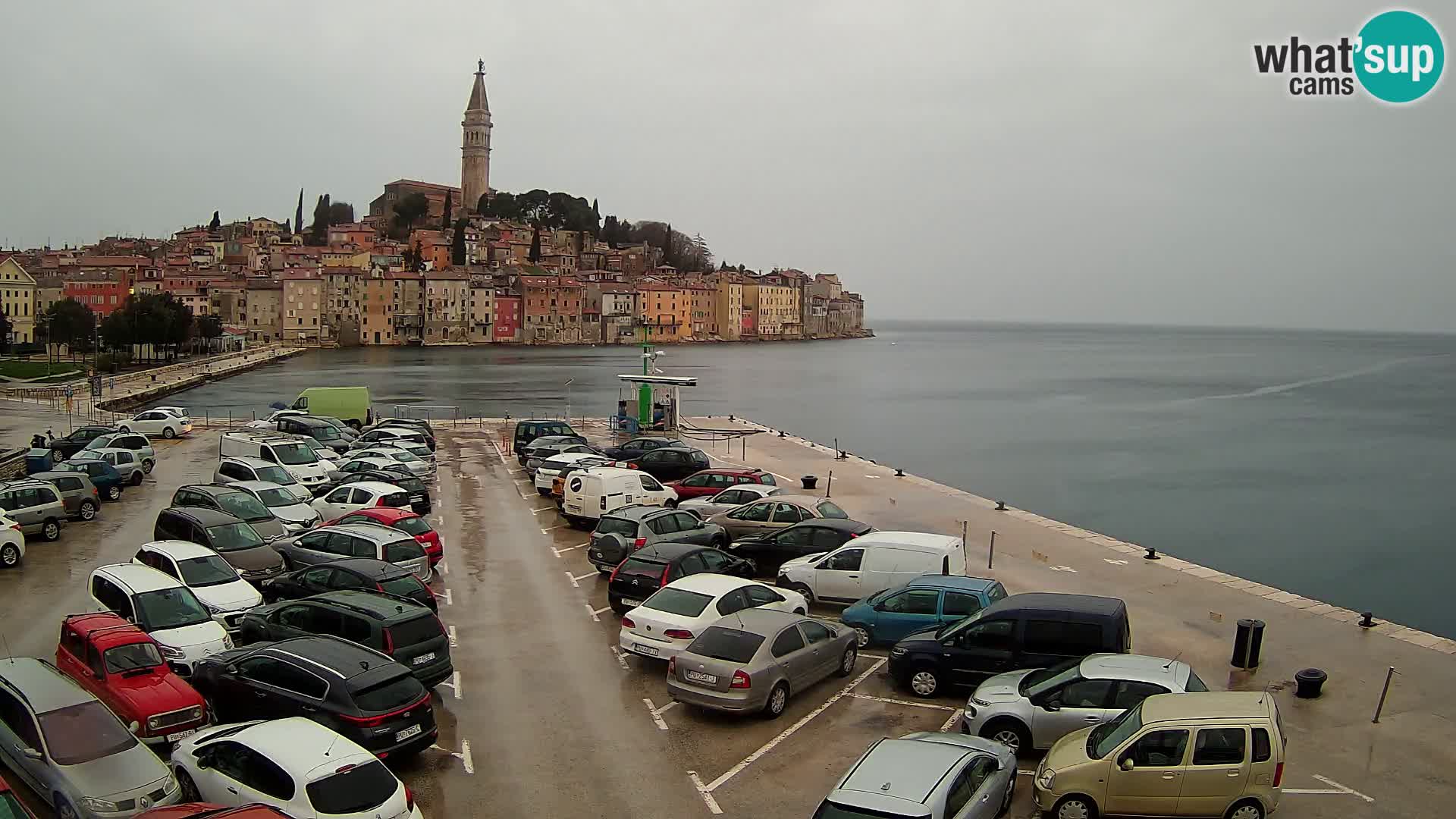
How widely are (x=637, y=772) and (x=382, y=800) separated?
2456 mm

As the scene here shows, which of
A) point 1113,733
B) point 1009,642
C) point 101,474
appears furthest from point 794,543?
point 101,474

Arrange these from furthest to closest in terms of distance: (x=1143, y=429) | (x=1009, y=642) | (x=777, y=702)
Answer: (x=1143, y=429), (x=1009, y=642), (x=777, y=702)

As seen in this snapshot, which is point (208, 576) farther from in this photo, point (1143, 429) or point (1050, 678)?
point (1143, 429)

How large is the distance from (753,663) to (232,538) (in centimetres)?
884

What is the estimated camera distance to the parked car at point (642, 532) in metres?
15.4

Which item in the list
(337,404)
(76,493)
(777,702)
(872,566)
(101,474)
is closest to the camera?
(777,702)

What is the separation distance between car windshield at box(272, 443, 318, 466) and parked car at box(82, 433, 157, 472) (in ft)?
12.8

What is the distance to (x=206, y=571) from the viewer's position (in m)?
12.8

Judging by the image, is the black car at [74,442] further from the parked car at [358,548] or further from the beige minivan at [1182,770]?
the beige minivan at [1182,770]

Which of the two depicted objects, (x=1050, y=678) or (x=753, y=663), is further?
(x=753, y=663)

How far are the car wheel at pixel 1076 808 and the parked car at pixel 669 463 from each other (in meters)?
17.2

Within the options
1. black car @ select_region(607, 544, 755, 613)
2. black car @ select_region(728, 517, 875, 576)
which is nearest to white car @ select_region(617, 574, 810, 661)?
black car @ select_region(607, 544, 755, 613)

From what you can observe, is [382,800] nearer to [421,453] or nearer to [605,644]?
[605,644]

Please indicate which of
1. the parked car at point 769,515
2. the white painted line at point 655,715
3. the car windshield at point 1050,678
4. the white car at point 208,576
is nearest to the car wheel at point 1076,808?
the car windshield at point 1050,678
